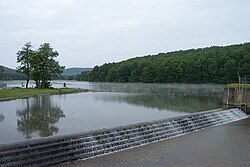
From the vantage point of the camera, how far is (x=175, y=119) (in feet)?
52.1

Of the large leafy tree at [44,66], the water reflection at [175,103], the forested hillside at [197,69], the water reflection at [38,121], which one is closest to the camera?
the water reflection at [38,121]

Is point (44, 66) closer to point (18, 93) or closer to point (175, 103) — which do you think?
point (18, 93)

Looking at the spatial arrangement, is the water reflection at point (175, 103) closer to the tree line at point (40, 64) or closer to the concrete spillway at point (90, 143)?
the concrete spillway at point (90, 143)

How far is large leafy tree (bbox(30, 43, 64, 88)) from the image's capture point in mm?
48094

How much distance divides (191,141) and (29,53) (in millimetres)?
42371

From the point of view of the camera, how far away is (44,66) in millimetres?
48375

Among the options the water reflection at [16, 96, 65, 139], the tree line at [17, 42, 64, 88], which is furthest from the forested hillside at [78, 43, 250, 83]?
the water reflection at [16, 96, 65, 139]

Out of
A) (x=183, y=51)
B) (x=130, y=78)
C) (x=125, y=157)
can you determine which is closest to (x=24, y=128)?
(x=125, y=157)

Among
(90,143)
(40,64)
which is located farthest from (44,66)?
(90,143)

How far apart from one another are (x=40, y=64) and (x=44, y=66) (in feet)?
2.17

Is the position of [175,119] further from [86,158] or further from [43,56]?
[43,56]

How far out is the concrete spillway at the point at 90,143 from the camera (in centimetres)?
991

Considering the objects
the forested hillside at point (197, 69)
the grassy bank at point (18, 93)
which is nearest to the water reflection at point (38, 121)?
the grassy bank at point (18, 93)

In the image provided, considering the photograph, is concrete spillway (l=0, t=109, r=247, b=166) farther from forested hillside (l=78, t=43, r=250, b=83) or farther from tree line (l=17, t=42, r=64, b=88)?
forested hillside (l=78, t=43, r=250, b=83)
